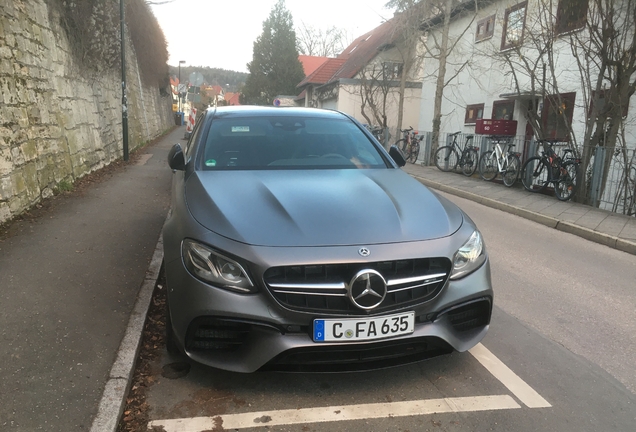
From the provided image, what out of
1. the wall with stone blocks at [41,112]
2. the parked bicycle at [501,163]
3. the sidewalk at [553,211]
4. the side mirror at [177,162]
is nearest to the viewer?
the side mirror at [177,162]

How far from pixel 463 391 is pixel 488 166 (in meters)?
11.3

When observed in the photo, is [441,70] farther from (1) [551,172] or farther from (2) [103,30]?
(2) [103,30]

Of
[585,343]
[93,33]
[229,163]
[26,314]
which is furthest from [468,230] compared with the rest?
[93,33]

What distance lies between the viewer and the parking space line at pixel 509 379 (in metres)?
2.85

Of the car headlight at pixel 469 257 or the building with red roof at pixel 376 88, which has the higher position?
the building with red roof at pixel 376 88

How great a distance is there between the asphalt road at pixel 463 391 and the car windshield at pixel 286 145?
158 centimetres

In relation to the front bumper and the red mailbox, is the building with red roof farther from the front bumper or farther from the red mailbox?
the front bumper

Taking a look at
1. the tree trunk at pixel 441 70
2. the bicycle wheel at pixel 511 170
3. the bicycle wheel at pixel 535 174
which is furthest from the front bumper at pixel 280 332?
the tree trunk at pixel 441 70

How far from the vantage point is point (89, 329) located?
3393 mm

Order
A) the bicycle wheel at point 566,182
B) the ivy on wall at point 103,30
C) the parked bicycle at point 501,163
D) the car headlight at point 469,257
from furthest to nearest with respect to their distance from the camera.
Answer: the parked bicycle at point 501,163
the bicycle wheel at point 566,182
the ivy on wall at point 103,30
the car headlight at point 469,257

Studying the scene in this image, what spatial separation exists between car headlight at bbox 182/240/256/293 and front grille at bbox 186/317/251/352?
0.61 ft

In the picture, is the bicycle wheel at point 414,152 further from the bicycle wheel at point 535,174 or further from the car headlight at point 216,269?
the car headlight at point 216,269

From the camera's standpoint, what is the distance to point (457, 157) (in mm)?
15359

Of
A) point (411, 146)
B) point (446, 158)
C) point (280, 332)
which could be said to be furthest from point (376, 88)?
point (280, 332)
